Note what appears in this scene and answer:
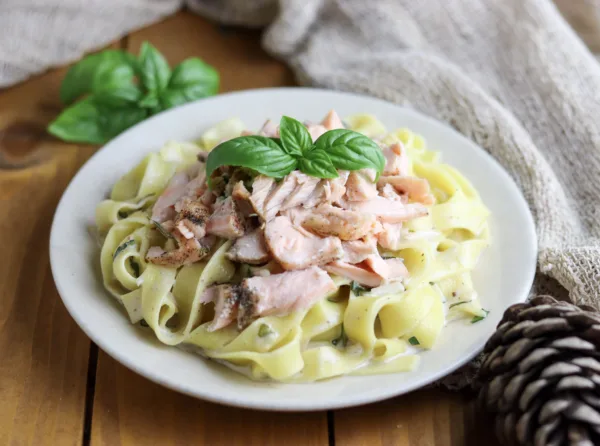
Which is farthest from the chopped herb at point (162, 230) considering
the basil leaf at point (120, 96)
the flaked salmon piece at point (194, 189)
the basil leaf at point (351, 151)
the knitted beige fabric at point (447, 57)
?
the knitted beige fabric at point (447, 57)

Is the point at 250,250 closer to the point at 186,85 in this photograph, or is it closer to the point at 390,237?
the point at 390,237

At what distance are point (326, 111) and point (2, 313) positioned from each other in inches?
82.3

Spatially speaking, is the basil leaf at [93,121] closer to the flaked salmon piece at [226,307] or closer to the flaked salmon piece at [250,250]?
the flaked salmon piece at [250,250]

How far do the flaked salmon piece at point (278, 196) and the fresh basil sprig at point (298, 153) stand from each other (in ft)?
0.13

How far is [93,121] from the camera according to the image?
4.35 meters

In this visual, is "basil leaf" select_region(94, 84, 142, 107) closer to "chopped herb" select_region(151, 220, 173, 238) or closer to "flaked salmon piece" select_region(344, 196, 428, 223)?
"chopped herb" select_region(151, 220, 173, 238)

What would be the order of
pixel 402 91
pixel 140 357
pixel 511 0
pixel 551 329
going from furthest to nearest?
1. pixel 511 0
2. pixel 402 91
3. pixel 140 357
4. pixel 551 329

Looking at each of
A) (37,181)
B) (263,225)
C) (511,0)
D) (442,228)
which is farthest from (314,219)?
(511,0)

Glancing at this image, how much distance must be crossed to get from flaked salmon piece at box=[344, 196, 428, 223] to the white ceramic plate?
423 mm

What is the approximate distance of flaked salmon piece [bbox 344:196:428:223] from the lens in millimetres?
3188

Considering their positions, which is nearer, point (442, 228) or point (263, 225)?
point (263, 225)

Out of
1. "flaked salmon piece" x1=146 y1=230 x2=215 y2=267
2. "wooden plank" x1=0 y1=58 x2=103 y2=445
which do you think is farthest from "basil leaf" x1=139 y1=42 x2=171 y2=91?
"flaked salmon piece" x1=146 y1=230 x2=215 y2=267

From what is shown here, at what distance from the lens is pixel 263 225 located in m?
3.08

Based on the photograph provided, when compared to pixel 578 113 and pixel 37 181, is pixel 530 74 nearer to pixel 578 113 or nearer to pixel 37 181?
pixel 578 113
